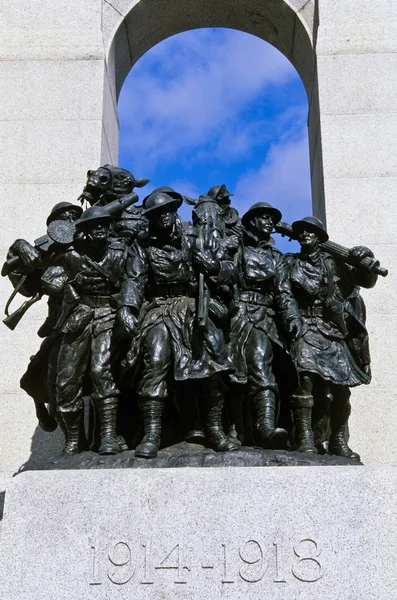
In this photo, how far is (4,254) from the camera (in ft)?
35.5

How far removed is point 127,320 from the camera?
784 centimetres

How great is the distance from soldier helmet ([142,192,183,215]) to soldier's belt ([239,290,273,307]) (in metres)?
0.99

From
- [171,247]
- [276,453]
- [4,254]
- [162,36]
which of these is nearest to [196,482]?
[276,453]

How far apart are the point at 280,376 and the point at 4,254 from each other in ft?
12.5

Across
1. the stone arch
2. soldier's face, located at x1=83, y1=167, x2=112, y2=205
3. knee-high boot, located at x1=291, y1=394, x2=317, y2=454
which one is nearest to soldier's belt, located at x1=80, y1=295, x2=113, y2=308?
A: soldier's face, located at x1=83, y1=167, x2=112, y2=205

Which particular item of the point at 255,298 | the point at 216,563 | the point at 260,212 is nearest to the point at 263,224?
the point at 260,212

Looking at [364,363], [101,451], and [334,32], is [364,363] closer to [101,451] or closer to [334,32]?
[101,451]

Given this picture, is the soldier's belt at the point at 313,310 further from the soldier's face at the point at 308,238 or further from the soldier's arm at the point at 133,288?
the soldier's arm at the point at 133,288

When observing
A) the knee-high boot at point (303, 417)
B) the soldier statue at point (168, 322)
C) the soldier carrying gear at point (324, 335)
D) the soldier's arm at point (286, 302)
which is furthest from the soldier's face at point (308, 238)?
the knee-high boot at point (303, 417)

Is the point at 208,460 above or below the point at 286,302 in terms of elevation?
below

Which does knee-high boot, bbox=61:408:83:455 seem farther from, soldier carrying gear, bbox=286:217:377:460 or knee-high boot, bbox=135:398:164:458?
soldier carrying gear, bbox=286:217:377:460

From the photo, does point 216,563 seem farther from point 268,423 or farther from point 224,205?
point 224,205

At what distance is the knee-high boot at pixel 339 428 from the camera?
8817mm

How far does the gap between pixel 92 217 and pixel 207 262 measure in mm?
1059
